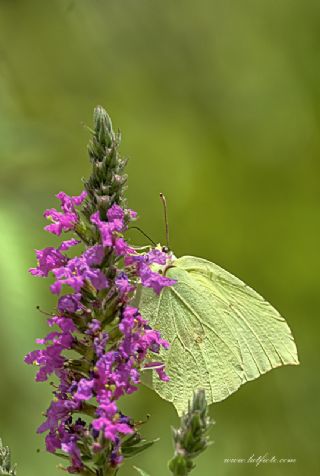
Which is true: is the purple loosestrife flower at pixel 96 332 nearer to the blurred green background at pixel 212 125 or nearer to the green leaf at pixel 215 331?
the green leaf at pixel 215 331

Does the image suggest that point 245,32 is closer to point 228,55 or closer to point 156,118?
point 228,55

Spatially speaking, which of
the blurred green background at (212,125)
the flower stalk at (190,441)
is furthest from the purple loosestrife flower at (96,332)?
the blurred green background at (212,125)

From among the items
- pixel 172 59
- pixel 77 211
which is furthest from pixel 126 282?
pixel 172 59

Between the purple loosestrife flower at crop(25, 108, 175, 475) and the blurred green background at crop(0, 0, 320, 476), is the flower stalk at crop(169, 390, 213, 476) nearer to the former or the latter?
the purple loosestrife flower at crop(25, 108, 175, 475)

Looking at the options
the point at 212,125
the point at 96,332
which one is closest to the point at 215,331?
the point at 96,332

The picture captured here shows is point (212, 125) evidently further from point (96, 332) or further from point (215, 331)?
point (96, 332)
